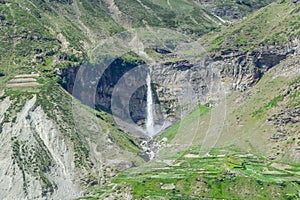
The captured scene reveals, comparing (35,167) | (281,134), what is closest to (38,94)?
(35,167)

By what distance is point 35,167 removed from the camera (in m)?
166

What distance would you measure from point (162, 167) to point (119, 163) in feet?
47.1

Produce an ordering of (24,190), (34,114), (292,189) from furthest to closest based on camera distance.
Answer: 1. (34,114)
2. (24,190)
3. (292,189)

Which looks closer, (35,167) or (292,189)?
(292,189)

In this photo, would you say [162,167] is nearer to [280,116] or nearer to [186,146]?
[186,146]

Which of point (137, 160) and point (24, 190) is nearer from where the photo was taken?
point (24, 190)

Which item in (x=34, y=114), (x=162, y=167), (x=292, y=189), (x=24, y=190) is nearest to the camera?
(x=292, y=189)

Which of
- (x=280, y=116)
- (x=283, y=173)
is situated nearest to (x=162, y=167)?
(x=283, y=173)

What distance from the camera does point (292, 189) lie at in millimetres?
140375

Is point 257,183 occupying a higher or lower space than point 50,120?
lower

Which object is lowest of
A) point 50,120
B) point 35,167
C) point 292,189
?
point 292,189

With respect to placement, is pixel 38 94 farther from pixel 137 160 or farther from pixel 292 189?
pixel 292 189

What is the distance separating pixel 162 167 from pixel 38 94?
50.3 m

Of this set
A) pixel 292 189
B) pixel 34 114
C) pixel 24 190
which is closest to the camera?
pixel 292 189
